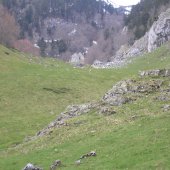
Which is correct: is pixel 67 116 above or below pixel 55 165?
below

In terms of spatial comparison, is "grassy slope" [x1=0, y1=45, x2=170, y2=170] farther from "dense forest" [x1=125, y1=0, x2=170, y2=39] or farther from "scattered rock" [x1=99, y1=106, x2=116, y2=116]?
"dense forest" [x1=125, y1=0, x2=170, y2=39]

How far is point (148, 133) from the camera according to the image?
2842 centimetres

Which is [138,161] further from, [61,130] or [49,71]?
[49,71]

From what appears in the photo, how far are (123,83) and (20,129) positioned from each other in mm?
13696

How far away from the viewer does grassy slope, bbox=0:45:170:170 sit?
2552 cm

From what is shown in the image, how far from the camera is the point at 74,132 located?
34.8 metres

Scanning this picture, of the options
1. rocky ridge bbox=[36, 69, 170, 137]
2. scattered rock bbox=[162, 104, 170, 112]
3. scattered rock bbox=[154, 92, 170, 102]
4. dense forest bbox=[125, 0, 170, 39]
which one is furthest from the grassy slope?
dense forest bbox=[125, 0, 170, 39]

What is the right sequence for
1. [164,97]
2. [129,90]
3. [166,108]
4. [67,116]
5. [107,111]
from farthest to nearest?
[129,90], [67,116], [107,111], [164,97], [166,108]

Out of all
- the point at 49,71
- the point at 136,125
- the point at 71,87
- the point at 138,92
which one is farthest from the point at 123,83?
the point at 49,71

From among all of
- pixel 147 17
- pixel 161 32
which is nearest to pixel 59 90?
pixel 161 32

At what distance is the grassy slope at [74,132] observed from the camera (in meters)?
25.5

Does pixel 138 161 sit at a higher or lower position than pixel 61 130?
higher

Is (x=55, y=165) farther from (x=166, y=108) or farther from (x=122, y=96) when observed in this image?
(x=122, y=96)

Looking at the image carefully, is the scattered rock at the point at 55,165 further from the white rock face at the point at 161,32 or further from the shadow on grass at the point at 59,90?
the white rock face at the point at 161,32
